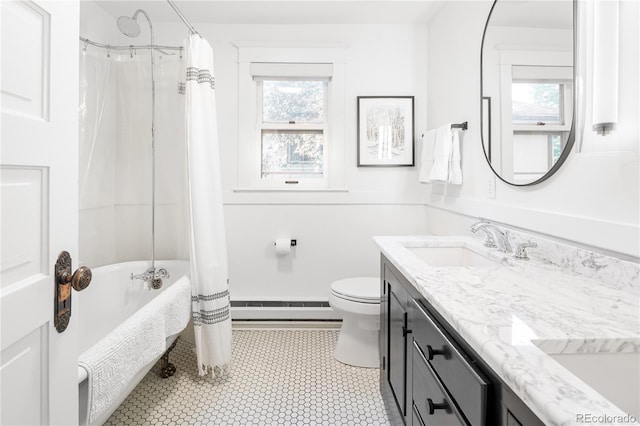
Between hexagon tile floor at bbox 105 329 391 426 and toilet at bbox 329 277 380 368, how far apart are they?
7cm

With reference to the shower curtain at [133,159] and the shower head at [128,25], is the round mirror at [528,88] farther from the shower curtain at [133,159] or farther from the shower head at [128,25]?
the shower head at [128,25]

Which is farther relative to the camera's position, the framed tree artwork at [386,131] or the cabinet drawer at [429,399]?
the framed tree artwork at [386,131]

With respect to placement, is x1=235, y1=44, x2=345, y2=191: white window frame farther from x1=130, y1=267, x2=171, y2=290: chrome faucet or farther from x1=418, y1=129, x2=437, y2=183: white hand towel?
x1=130, y1=267, x2=171, y2=290: chrome faucet

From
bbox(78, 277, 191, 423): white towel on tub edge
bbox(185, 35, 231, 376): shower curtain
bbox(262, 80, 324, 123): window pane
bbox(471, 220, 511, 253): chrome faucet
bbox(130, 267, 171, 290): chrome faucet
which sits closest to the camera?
bbox(78, 277, 191, 423): white towel on tub edge

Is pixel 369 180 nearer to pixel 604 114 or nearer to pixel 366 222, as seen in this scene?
pixel 366 222

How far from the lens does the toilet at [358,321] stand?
1938 millimetres

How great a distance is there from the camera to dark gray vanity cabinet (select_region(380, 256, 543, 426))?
2.15 ft

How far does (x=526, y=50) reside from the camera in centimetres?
139

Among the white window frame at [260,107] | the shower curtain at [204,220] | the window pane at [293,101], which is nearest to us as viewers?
the shower curtain at [204,220]

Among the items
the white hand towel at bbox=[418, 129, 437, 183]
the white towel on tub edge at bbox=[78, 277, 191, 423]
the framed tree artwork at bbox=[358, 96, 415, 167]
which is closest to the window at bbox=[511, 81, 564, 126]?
the white hand towel at bbox=[418, 129, 437, 183]

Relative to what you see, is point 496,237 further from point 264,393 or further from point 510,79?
point 264,393

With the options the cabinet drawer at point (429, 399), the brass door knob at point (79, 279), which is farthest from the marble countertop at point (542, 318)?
the brass door knob at point (79, 279)

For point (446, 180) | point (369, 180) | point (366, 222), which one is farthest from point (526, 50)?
point (366, 222)

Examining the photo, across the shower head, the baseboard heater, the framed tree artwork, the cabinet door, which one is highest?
the shower head
